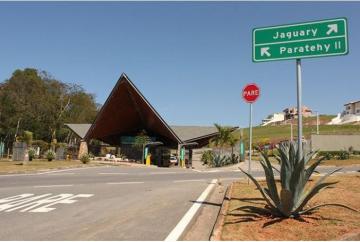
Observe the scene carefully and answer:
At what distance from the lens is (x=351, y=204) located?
29.6 feet

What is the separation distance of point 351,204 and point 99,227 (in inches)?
203

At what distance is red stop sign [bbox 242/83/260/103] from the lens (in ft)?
43.2

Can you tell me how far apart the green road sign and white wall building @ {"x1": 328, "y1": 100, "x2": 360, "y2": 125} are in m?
124

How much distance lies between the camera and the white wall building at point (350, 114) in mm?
129125

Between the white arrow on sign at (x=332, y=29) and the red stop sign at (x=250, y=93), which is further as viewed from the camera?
the red stop sign at (x=250, y=93)

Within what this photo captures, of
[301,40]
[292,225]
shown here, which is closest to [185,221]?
[292,225]

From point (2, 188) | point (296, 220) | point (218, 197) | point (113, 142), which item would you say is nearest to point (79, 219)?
point (296, 220)

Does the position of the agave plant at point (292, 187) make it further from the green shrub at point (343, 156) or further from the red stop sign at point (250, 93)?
the green shrub at point (343, 156)

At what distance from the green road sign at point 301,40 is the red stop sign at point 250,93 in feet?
11.2

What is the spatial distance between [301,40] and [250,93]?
4.25 meters

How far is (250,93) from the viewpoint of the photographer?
13305mm

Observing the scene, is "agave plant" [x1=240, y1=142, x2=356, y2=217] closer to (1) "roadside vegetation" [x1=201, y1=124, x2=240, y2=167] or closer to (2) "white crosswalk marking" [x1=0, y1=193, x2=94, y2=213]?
(2) "white crosswalk marking" [x1=0, y1=193, x2=94, y2=213]

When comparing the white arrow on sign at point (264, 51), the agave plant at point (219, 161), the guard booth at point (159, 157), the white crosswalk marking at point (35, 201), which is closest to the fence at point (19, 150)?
the guard booth at point (159, 157)

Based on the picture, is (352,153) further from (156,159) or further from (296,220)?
(296,220)
